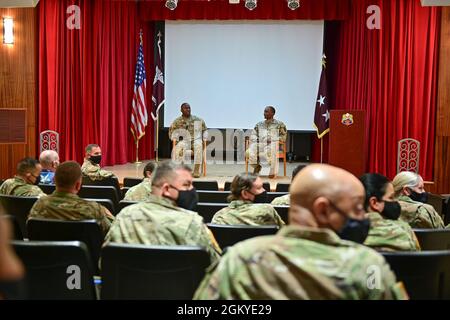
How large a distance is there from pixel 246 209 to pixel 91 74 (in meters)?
7.44

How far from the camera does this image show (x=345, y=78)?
421 inches

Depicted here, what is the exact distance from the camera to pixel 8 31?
8.78m

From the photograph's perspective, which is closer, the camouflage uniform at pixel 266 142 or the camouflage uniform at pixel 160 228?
the camouflage uniform at pixel 160 228

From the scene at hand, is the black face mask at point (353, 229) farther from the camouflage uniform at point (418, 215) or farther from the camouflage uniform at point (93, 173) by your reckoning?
the camouflage uniform at point (93, 173)

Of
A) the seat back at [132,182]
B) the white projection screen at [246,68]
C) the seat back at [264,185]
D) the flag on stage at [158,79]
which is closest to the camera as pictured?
the seat back at [264,185]

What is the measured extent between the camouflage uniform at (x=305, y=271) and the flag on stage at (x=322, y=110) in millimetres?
9104

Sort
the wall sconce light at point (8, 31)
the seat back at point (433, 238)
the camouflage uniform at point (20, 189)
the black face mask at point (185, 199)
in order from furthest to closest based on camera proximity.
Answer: the wall sconce light at point (8, 31)
the camouflage uniform at point (20, 189)
the seat back at point (433, 238)
the black face mask at point (185, 199)

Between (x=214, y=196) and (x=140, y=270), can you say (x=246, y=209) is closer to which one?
(x=140, y=270)

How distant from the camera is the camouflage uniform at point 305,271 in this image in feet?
4.47

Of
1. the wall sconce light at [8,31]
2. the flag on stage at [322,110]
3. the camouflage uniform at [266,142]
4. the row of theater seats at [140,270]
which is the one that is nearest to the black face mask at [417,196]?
the row of theater seats at [140,270]

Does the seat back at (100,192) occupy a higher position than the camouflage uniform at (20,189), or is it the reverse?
the camouflage uniform at (20,189)
